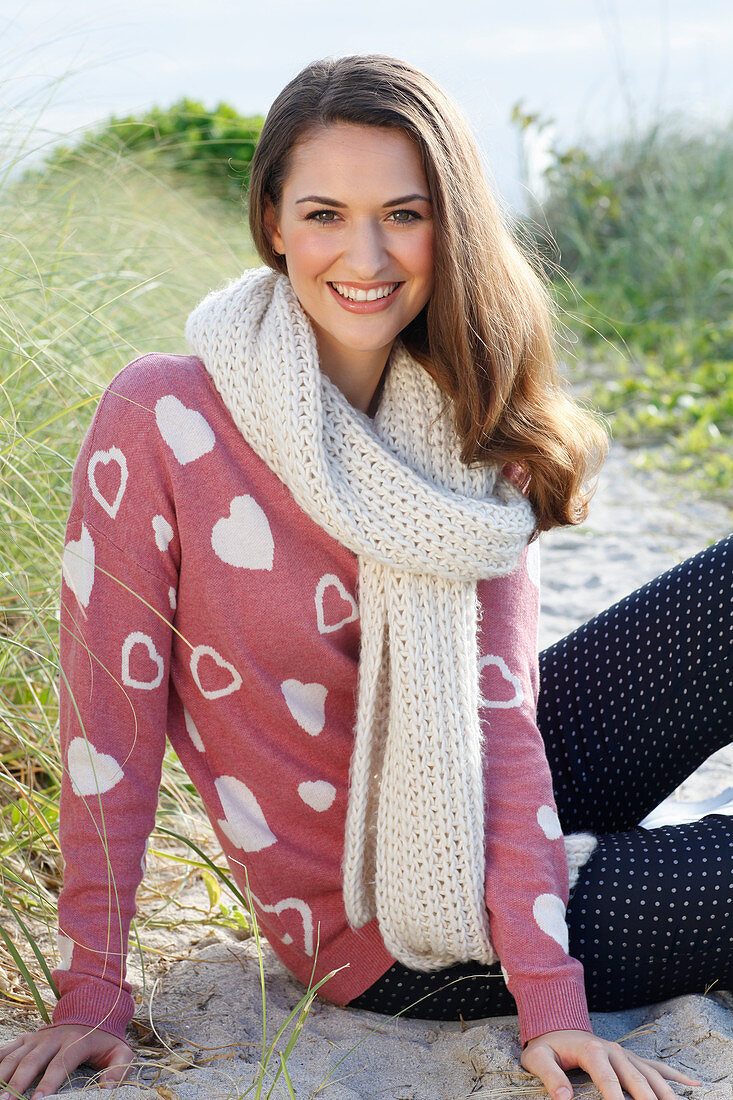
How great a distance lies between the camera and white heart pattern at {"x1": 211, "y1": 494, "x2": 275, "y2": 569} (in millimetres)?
1516

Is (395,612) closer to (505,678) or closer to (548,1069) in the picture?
(505,678)

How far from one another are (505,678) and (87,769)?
2.04ft

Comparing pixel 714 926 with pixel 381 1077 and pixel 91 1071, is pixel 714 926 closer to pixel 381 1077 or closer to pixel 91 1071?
pixel 381 1077

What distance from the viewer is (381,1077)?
1.48 metres

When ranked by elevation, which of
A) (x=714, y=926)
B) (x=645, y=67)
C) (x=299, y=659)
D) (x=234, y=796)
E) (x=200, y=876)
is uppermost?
(x=645, y=67)

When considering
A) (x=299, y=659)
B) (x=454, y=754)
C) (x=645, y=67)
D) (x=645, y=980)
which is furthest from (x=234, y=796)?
(x=645, y=67)

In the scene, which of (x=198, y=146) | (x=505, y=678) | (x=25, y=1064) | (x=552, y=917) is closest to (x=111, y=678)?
(x=25, y=1064)

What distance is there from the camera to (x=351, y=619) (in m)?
1.61

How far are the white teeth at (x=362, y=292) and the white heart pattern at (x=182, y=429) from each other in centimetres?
28

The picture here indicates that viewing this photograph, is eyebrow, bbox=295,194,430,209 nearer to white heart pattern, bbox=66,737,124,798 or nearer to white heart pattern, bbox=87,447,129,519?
white heart pattern, bbox=87,447,129,519

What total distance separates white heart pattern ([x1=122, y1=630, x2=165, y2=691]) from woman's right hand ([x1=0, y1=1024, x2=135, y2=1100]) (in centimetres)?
43

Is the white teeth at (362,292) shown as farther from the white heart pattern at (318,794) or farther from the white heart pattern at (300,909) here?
the white heart pattern at (300,909)

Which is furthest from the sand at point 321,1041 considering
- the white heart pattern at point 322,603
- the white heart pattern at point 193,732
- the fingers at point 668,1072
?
the white heart pattern at point 322,603

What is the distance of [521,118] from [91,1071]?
690 centimetres
